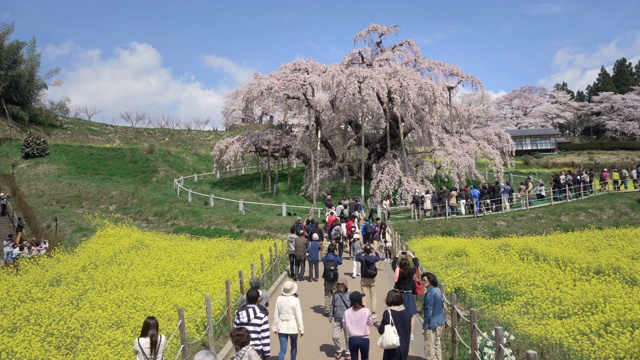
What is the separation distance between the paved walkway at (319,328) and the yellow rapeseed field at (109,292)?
82.0 inches

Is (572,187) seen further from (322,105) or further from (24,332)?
(24,332)

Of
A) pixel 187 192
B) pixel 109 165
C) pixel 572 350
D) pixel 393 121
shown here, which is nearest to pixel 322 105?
pixel 393 121

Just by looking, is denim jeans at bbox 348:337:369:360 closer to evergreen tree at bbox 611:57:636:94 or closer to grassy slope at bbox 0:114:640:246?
grassy slope at bbox 0:114:640:246

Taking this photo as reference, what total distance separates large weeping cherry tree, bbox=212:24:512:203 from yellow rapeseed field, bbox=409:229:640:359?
36.7ft

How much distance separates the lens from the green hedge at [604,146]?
52.8m

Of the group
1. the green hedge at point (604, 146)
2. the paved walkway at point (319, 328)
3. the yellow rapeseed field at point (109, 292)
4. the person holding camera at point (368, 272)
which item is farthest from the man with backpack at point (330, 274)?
the green hedge at point (604, 146)

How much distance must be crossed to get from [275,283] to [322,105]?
1918 centimetres

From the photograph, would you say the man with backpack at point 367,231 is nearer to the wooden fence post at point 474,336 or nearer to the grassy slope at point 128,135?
the wooden fence post at point 474,336

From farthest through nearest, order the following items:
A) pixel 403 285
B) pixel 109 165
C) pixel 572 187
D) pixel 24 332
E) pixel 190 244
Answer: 1. pixel 109 165
2. pixel 572 187
3. pixel 190 244
4. pixel 24 332
5. pixel 403 285

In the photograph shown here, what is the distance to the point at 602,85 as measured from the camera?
6944 cm

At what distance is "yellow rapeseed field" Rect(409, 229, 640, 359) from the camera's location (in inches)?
326

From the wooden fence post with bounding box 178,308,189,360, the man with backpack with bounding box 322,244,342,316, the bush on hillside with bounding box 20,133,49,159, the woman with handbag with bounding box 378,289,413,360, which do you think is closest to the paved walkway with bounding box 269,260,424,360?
the man with backpack with bounding box 322,244,342,316

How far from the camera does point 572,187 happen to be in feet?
85.6

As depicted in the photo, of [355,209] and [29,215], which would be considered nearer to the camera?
[355,209]
